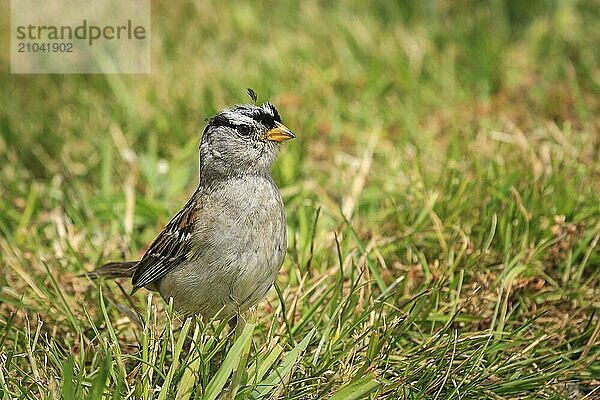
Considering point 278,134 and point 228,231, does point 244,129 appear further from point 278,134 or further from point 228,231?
point 228,231

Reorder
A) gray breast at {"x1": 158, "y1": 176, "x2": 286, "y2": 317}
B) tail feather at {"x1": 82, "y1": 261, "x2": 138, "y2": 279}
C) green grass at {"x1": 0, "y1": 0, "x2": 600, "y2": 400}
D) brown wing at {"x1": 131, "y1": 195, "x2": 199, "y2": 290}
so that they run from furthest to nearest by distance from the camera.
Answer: tail feather at {"x1": 82, "y1": 261, "x2": 138, "y2": 279}, brown wing at {"x1": 131, "y1": 195, "x2": 199, "y2": 290}, gray breast at {"x1": 158, "y1": 176, "x2": 286, "y2": 317}, green grass at {"x1": 0, "y1": 0, "x2": 600, "y2": 400}

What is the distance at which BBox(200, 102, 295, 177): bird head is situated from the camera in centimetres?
407

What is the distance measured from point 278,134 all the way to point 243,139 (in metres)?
0.15

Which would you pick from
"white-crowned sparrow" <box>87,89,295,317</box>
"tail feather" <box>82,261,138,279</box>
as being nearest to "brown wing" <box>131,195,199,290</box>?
"white-crowned sparrow" <box>87,89,295,317</box>

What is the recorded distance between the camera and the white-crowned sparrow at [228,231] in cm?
385

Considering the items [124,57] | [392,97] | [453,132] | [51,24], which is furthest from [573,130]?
[51,24]

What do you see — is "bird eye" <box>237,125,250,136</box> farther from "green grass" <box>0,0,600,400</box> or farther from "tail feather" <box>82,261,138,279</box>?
"tail feather" <box>82,261,138,279</box>

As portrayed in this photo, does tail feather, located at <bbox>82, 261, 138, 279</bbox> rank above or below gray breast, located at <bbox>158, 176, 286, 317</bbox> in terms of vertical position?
below

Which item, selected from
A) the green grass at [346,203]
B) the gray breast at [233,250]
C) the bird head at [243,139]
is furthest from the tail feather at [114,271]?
the bird head at [243,139]

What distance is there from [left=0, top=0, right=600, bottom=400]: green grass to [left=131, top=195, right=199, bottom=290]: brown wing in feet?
0.69

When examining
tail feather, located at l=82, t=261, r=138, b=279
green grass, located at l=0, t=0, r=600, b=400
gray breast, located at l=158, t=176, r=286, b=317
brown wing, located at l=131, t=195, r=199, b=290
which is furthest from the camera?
tail feather, located at l=82, t=261, r=138, b=279

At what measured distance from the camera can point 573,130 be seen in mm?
6137

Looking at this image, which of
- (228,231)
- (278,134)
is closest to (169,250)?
(228,231)

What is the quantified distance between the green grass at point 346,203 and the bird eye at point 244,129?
0.56 metres
